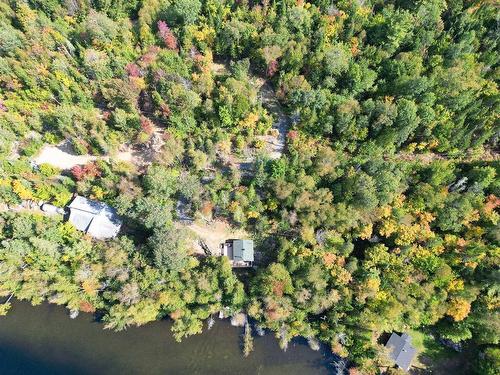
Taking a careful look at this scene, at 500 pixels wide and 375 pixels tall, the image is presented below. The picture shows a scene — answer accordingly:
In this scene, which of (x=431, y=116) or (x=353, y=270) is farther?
(x=431, y=116)

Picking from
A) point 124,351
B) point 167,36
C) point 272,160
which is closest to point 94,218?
point 124,351

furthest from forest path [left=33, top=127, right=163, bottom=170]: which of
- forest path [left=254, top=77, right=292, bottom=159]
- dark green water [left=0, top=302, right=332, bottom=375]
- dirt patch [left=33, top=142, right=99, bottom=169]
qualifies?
dark green water [left=0, top=302, right=332, bottom=375]

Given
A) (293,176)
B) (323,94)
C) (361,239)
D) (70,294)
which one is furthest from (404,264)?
(70,294)

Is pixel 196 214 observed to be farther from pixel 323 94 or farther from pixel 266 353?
pixel 323 94

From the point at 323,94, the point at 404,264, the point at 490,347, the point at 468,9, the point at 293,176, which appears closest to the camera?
the point at 490,347

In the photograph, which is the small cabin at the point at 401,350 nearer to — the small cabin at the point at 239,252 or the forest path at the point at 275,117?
the small cabin at the point at 239,252

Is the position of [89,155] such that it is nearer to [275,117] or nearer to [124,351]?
[124,351]
